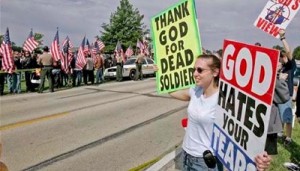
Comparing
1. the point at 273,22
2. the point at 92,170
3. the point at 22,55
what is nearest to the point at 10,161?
the point at 92,170

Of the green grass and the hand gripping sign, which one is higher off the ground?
the hand gripping sign

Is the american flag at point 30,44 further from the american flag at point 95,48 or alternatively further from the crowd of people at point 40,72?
the american flag at point 95,48

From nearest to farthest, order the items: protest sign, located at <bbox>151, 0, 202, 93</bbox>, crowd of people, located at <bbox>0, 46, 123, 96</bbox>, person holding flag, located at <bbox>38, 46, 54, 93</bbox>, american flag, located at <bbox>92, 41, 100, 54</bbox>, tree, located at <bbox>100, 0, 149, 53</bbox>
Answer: protest sign, located at <bbox>151, 0, 202, 93</bbox> → crowd of people, located at <bbox>0, 46, 123, 96</bbox> → person holding flag, located at <bbox>38, 46, 54, 93</bbox> → american flag, located at <bbox>92, 41, 100, 54</bbox> → tree, located at <bbox>100, 0, 149, 53</bbox>

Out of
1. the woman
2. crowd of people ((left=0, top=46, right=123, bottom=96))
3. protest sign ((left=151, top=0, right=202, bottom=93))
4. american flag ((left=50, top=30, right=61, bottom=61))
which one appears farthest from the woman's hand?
american flag ((left=50, top=30, right=61, bottom=61))

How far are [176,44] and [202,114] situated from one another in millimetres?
1527

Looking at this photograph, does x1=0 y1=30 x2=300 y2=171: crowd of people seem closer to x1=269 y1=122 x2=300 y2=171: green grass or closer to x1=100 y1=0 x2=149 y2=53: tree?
x1=269 y1=122 x2=300 y2=171: green grass

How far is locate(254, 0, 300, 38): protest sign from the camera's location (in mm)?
7102

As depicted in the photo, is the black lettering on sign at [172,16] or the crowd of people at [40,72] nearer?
the black lettering on sign at [172,16]

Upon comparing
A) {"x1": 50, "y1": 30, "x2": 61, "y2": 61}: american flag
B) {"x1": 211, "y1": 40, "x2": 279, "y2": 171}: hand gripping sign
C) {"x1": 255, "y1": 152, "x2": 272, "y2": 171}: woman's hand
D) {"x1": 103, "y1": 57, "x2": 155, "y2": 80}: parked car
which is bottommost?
{"x1": 103, "y1": 57, "x2": 155, "y2": 80}: parked car

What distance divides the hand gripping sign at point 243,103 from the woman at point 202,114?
0.82 ft

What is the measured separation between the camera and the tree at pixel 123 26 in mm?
76438

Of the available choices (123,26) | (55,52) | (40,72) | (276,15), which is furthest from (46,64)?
(123,26)

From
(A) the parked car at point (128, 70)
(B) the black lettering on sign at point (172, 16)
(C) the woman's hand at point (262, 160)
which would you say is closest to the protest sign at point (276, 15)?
(B) the black lettering on sign at point (172, 16)

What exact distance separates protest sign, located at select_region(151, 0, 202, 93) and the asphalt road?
237 cm
